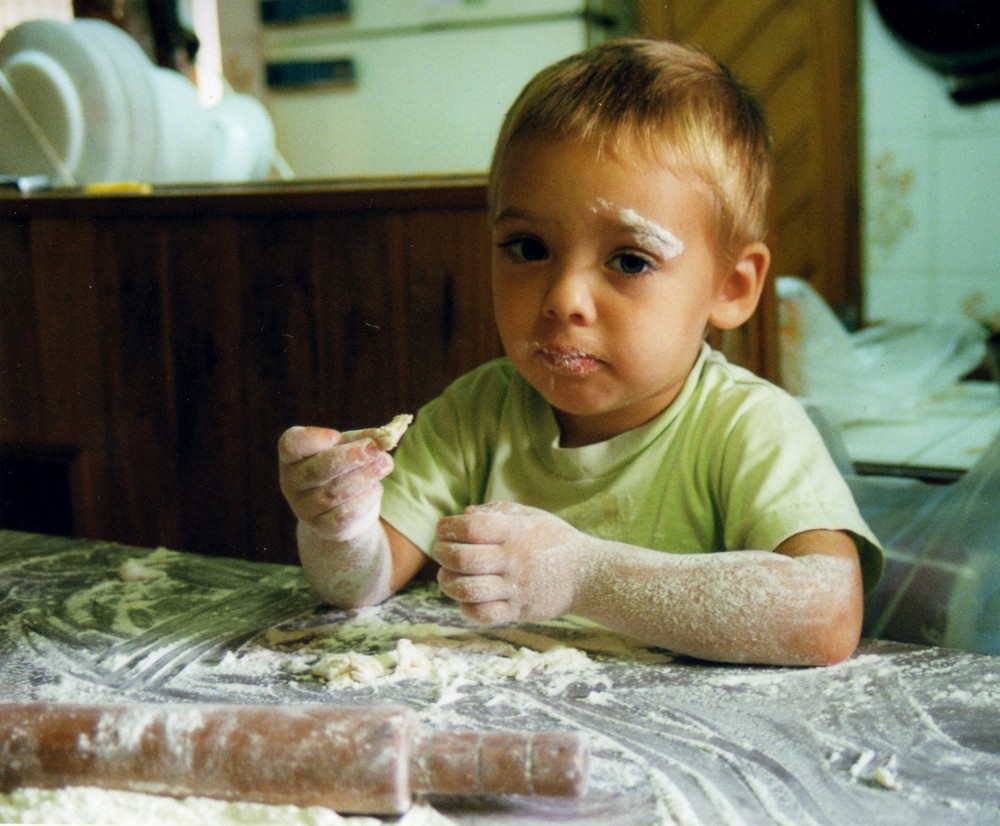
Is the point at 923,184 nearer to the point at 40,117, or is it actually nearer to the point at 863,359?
the point at 863,359

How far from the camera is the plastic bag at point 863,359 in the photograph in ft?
7.07

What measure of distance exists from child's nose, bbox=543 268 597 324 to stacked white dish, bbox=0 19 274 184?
1.18 m

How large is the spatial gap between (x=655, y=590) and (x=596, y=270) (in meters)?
0.24

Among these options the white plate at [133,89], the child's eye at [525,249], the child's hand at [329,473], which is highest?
the white plate at [133,89]

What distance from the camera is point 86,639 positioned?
0.81m

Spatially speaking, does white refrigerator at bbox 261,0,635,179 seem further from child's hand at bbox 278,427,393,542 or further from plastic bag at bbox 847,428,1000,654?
child's hand at bbox 278,427,393,542

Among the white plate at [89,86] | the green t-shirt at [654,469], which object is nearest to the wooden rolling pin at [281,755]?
the green t-shirt at [654,469]

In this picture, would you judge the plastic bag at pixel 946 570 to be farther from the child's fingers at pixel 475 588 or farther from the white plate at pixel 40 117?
the white plate at pixel 40 117

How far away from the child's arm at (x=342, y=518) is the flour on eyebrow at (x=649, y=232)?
9.8 inches

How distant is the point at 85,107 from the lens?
170 centimetres

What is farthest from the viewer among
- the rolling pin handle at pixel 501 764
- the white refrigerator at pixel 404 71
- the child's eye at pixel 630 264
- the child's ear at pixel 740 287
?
the white refrigerator at pixel 404 71

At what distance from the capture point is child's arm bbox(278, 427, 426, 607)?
754mm

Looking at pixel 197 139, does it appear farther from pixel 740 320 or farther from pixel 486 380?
pixel 740 320

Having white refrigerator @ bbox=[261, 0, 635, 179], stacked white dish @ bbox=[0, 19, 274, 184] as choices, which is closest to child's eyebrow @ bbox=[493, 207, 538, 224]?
stacked white dish @ bbox=[0, 19, 274, 184]
